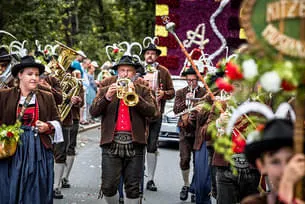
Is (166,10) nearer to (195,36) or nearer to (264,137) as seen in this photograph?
(195,36)

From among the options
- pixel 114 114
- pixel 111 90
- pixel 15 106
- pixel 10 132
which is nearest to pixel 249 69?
pixel 10 132

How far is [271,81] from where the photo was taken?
10.6ft

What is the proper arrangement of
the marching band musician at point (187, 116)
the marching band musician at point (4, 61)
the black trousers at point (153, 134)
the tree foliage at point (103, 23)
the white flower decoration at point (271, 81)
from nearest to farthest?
the white flower decoration at point (271, 81)
the marching band musician at point (4, 61)
the marching band musician at point (187, 116)
the black trousers at point (153, 134)
the tree foliage at point (103, 23)

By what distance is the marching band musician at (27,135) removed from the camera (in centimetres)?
700

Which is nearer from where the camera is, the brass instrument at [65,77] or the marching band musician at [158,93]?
the brass instrument at [65,77]

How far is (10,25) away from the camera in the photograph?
1391 cm

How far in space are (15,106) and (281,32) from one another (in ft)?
14.1

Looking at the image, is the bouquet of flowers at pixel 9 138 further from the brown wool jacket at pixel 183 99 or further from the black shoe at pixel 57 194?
the brown wool jacket at pixel 183 99

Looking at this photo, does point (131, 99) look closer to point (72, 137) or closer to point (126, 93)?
point (126, 93)

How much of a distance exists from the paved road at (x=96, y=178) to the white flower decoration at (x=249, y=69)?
6.44 metres

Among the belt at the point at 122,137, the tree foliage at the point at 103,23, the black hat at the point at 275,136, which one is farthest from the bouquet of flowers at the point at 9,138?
the tree foliage at the point at 103,23

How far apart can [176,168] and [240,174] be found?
6469 mm

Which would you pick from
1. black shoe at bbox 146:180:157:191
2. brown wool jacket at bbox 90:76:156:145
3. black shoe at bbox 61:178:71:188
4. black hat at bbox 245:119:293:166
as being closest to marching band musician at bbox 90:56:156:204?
brown wool jacket at bbox 90:76:156:145

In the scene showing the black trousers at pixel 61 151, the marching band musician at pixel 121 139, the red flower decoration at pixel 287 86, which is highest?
the red flower decoration at pixel 287 86
